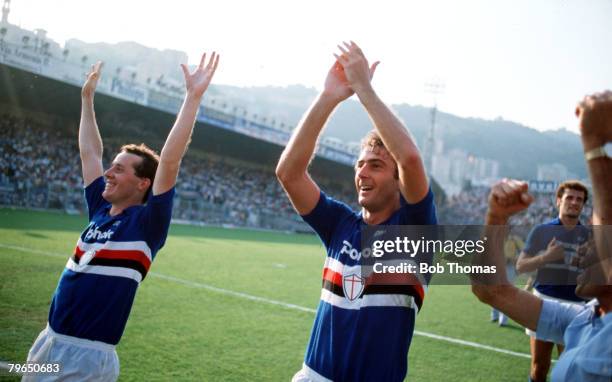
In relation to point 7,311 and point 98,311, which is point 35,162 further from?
point 98,311

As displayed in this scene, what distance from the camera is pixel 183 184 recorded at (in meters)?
35.6

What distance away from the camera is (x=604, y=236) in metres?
1.60

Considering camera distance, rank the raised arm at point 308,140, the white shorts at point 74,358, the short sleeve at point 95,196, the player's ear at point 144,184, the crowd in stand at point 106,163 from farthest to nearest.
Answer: the crowd in stand at point 106,163 → the short sleeve at point 95,196 → the player's ear at point 144,184 → the white shorts at point 74,358 → the raised arm at point 308,140

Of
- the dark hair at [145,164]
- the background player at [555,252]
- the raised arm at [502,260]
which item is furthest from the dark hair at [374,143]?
the dark hair at [145,164]

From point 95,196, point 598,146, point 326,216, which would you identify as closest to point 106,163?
point 95,196

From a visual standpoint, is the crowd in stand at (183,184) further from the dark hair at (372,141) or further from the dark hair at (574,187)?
the dark hair at (372,141)

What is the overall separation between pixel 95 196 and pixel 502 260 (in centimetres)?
300

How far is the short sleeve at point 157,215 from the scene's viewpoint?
3.08 m

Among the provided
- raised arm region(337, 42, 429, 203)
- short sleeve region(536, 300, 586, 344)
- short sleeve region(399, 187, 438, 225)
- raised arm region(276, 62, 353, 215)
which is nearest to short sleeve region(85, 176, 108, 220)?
raised arm region(276, 62, 353, 215)

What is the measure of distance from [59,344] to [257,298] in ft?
21.6

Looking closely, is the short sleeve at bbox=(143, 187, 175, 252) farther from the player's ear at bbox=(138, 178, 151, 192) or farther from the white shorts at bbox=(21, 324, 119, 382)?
the white shorts at bbox=(21, 324, 119, 382)

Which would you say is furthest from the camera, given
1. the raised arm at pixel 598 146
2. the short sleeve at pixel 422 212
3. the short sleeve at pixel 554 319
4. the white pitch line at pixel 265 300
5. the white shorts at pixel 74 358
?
the white pitch line at pixel 265 300

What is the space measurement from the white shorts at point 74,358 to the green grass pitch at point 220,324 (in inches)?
69.6

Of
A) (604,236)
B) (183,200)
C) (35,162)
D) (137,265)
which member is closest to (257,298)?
(137,265)
